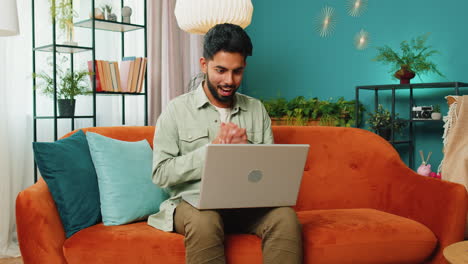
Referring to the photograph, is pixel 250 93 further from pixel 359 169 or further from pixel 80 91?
pixel 359 169

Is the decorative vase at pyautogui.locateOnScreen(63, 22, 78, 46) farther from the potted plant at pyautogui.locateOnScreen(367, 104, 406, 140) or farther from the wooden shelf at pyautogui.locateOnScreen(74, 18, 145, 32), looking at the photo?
the potted plant at pyautogui.locateOnScreen(367, 104, 406, 140)

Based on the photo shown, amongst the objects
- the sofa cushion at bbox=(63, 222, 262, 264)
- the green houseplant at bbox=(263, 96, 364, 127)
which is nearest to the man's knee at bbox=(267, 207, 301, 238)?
the sofa cushion at bbox=(63, 222, 262, 264)

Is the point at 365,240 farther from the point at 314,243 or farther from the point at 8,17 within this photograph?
the point at 8,17

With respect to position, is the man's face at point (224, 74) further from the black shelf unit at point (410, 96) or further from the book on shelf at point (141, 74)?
the black shelf unit at point (410, 96)

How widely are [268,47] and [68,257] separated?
3864 mm

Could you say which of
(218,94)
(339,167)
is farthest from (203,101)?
(339,167)

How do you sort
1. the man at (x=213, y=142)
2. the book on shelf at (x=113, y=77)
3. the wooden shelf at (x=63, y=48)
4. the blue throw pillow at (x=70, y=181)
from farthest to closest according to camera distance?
the book on shelf at (x=113, y=77) < the wooden shelf at (x=63, y=48) < the blue throw pillow at (x=70, y=181) < the man at (x=213, y=142)

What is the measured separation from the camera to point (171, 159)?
1.77 m

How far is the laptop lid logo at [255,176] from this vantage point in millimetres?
1539

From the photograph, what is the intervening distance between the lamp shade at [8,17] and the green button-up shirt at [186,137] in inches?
27.0

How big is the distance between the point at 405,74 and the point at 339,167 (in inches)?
71.9

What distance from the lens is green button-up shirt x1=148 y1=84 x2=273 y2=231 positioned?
5.62ft

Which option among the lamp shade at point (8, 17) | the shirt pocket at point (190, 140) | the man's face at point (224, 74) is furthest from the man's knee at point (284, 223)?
the lamp shade at point (8, 17)

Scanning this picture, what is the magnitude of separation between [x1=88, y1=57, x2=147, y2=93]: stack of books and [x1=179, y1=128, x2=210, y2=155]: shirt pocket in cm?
187
